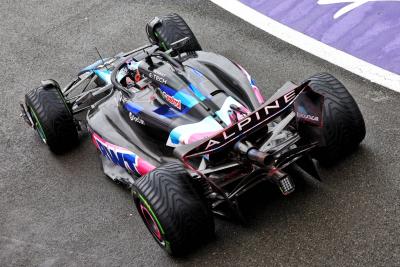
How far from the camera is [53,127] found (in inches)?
309

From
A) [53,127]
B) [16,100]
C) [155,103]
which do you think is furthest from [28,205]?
[16,100]

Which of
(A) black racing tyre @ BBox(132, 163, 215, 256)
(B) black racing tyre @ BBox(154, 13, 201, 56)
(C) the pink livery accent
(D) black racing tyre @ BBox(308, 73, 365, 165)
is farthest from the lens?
(B) black racing tyre @ BBox(154, 13, 201, 56)

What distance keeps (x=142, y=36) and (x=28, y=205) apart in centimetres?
368

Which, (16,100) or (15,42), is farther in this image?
(15,42)

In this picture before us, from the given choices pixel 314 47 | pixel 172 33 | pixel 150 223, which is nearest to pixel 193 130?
pixel 150 223

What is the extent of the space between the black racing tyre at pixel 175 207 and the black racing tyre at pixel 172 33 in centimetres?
291

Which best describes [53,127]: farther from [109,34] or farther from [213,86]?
[109,34]

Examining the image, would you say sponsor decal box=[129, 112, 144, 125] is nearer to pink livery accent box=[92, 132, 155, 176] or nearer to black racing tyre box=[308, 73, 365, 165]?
pink livery accent box=[92, 132, 155, 176]

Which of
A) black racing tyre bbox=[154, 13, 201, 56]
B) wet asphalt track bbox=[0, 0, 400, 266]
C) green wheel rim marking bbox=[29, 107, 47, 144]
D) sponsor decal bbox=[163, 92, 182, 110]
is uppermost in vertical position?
sponsor decal bbox=[163, 92, 182, 110]

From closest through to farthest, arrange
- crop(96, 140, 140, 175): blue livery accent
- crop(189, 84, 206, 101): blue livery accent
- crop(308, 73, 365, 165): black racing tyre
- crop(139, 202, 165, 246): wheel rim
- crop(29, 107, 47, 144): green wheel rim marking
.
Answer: crop(139, 202, 165, 246): wheel rim < crop(308, 73, 365, 165): black racing tyre < crop(189, 84, 206, 101): blue livery accent < crop(96, 140, 140, 175): blue livery accent < crop(29, 107, 47, 144): green wheel rim marking

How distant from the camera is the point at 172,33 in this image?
866 cm

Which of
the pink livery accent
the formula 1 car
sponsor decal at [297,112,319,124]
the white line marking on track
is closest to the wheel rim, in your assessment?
the formula 1 car

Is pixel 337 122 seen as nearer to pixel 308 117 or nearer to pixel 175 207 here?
pixel 308 117

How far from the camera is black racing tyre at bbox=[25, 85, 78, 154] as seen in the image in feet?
25.7
